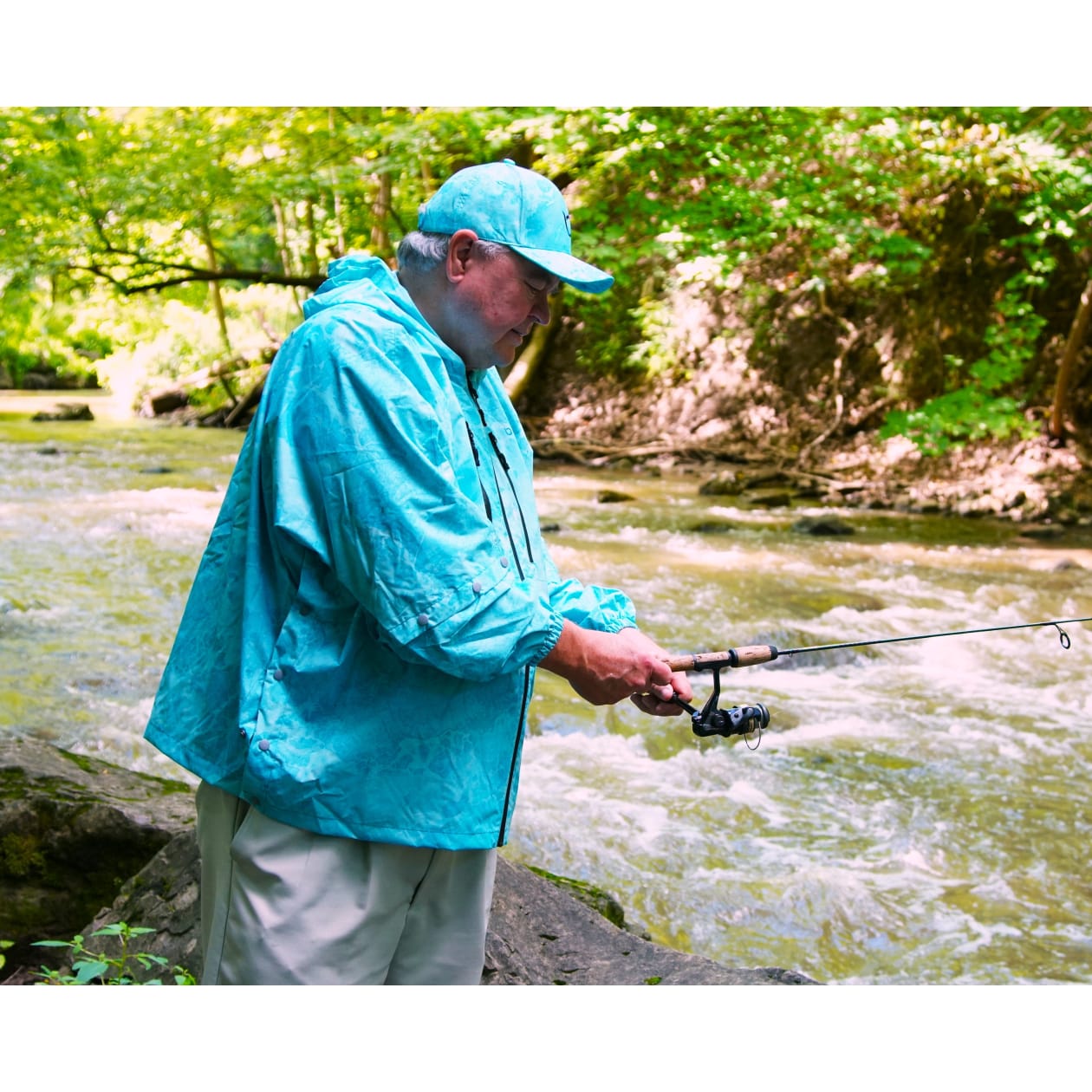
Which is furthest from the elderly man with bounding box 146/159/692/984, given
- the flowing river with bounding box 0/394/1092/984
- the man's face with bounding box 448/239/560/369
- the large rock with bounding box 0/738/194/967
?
the large rock with bounding box 0/738/194/967

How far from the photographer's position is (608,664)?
5.33 feet

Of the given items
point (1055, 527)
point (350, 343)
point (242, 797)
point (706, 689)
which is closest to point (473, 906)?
point (242, 797)

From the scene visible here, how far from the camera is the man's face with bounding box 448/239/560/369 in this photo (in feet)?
5.16

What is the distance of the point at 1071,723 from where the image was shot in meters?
5.41

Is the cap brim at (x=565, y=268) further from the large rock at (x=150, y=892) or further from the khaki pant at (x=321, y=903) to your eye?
the large rock at (x=150, y=892)

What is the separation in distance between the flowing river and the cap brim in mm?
1399

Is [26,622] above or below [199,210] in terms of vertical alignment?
below

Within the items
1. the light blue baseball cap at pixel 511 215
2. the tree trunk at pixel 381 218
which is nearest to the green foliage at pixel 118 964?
the light blue baseball cap at pixel 511 215

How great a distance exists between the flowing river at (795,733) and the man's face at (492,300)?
1.38 m

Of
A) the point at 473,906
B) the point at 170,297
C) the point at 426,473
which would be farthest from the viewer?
the point at 170,297

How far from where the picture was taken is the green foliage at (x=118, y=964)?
7.37ft

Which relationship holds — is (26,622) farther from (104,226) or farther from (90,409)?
(90,409)

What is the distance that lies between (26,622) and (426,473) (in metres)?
5.40

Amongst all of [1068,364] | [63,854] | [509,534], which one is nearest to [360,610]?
[509,534]
